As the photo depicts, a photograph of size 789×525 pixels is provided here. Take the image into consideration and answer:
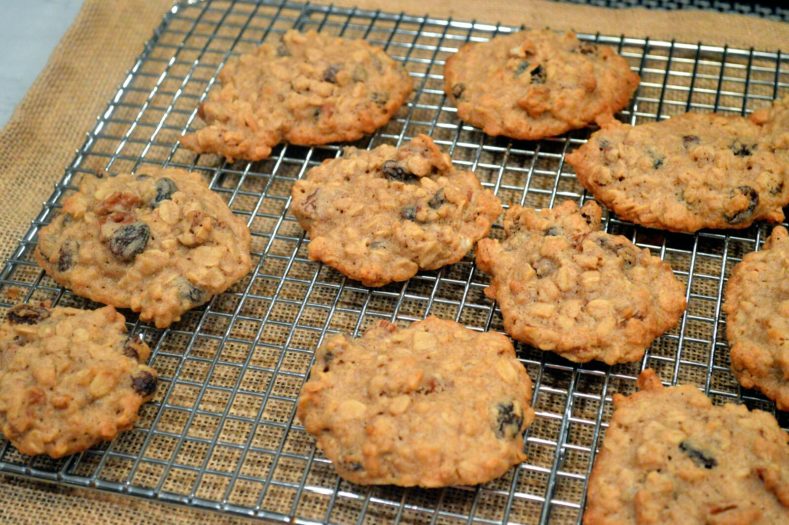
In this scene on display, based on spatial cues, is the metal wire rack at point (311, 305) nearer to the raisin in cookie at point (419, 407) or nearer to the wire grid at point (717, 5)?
the raisin in cookie at point (419, 407)

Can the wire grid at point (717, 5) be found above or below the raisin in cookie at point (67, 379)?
above

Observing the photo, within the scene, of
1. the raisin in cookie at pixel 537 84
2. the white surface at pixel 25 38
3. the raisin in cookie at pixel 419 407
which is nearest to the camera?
the raisin in cookie at pixel 419 407

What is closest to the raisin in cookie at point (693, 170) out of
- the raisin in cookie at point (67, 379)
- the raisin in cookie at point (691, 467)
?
the raisin in cookie at point (691, 467)

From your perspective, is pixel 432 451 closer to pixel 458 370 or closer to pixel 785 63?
pixel 458 370

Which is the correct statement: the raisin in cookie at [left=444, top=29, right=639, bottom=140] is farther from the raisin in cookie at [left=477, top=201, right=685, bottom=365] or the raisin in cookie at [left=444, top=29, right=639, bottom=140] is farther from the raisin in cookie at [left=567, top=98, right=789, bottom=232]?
the raisin in cookie at [left=477, top=201, right=685, bottom=365]

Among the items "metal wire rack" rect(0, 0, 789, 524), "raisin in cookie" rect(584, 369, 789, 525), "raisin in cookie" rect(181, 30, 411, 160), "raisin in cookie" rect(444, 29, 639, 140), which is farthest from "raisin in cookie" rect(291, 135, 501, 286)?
"raisin in cookie" rect(584, 369, 789, 525)
